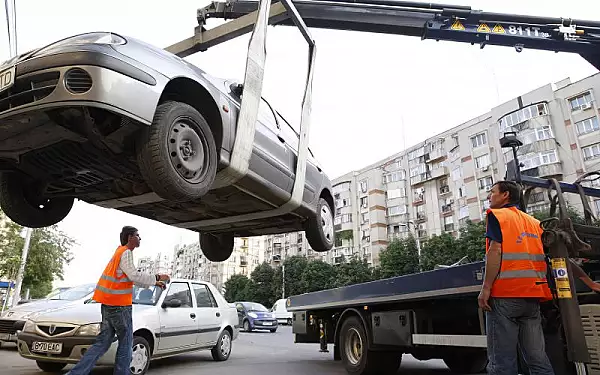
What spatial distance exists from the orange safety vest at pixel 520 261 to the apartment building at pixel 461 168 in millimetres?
15693

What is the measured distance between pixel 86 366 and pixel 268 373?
3019 millimetres

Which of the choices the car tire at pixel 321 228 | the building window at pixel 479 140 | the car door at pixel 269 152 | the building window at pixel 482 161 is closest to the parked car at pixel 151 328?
the car tire at pixel 321 228

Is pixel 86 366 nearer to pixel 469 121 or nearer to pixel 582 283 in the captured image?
pixel 582 283

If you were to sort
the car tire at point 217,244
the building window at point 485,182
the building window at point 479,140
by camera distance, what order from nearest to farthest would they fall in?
the car tire at point 217,244 → the building window at point 485,182 → the building window at point 479,140

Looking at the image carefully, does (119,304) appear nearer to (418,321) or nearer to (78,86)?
(78,86)

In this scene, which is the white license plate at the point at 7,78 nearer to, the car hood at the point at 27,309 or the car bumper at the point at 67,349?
the car bumper at the point at 67,349

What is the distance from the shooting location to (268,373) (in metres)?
6.52

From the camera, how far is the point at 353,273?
1551 inches

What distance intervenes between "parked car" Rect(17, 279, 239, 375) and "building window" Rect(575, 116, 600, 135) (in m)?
30.9

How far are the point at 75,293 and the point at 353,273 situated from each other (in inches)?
1305

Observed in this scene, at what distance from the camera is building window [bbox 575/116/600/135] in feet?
99.3

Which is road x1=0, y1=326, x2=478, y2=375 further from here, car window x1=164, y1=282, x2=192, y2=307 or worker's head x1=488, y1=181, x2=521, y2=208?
worker's head x1=488, y1=181, x2=521, y2=208

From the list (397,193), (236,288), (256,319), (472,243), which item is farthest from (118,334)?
(236,288)

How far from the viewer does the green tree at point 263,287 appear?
4962 centimetres
